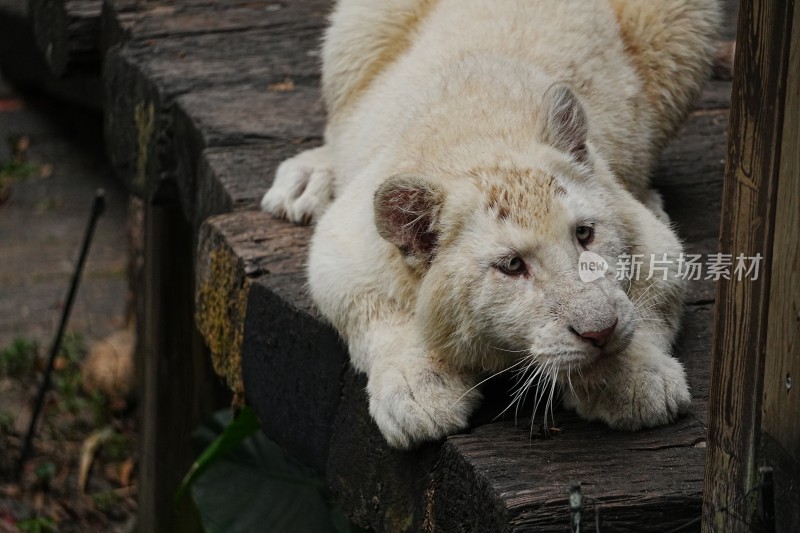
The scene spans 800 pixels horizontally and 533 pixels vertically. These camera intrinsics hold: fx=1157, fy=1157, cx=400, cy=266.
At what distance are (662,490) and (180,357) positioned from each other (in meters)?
4.03

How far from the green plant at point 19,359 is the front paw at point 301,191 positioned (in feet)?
12.1

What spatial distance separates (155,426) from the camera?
6.30 metres

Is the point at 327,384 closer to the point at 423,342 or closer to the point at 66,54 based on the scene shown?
the point at 423,342

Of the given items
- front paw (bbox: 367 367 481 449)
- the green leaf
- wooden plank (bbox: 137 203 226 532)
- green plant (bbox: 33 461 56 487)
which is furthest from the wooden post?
green plant (bbox: 33 461 56 487)

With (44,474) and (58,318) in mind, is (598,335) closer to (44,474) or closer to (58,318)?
(44,474)

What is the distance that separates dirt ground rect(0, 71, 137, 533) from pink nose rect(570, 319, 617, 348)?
4.40 metres

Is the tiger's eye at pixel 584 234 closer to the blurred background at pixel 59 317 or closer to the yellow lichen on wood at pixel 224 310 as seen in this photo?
the yellow lichen on wood at pixel 224 310

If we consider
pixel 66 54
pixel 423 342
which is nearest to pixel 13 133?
pixel 66 54

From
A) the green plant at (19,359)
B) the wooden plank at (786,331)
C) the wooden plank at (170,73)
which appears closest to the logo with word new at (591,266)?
the wooden plank at (786,331)

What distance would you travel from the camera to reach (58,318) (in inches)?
309

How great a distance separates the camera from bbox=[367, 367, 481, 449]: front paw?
9.02 feet

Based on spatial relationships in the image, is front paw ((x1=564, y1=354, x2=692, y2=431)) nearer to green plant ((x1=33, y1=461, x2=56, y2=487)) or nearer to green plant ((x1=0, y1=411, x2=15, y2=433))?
green plant ((x1=33, y1=461, x2=56, y2=487))

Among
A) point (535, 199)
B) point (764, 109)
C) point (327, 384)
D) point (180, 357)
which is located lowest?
point (180, 357)

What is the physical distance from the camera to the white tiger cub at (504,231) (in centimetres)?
269
